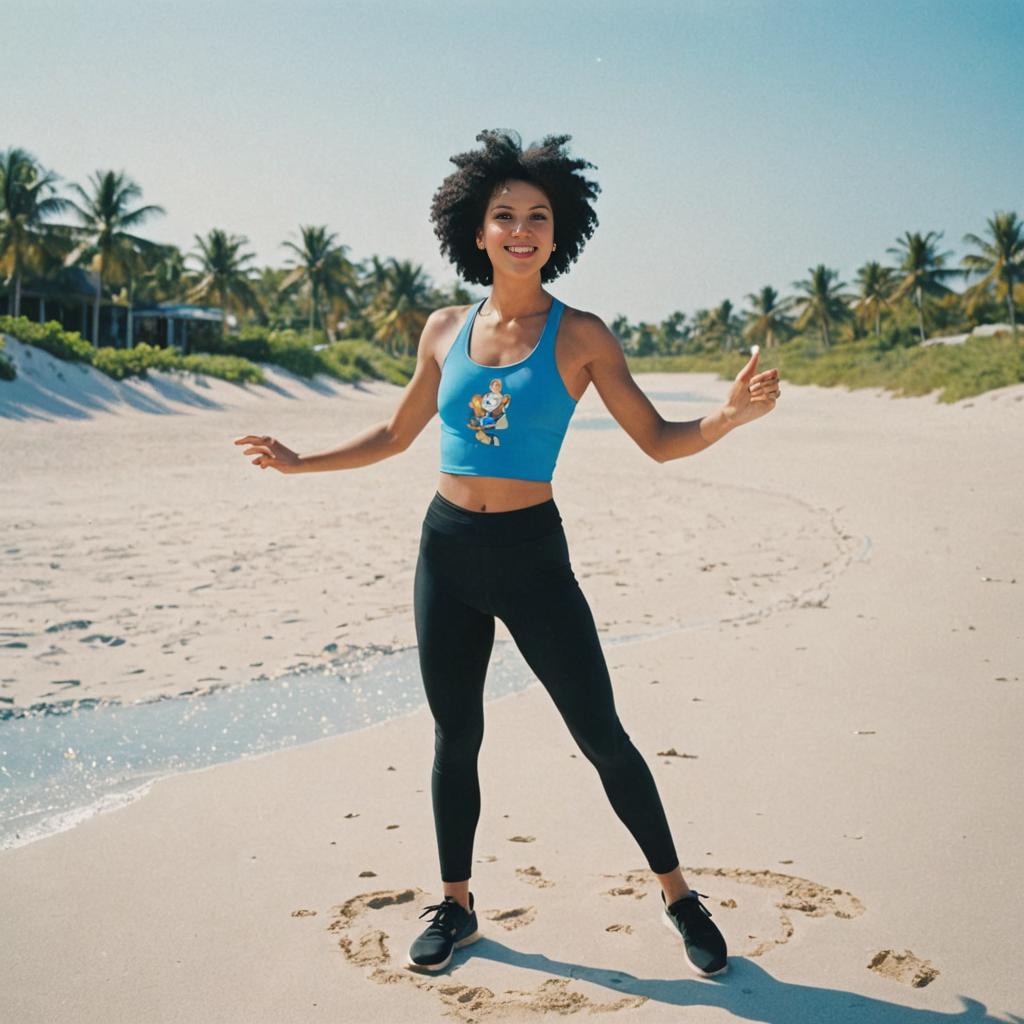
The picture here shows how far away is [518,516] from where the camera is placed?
272 centimetres

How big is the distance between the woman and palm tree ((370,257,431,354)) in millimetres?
71318

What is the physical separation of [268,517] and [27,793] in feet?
22.1

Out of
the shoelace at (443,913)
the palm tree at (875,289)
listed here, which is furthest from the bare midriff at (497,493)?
the palm tree at (875,289)

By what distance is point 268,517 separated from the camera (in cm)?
1073

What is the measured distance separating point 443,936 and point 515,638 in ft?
2.52

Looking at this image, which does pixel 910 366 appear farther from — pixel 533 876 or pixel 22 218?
pixel 533 876

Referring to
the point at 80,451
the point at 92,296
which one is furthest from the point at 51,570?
the point at 92,296

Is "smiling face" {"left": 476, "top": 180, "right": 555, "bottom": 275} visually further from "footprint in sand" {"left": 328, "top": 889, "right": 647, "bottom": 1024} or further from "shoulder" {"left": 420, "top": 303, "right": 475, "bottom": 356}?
"footprint in sand" {"left": 328, "top": 889, "right": 647, "bottom": 1024}

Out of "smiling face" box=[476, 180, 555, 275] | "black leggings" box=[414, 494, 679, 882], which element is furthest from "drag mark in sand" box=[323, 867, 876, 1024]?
"smiling face" box=[476, 180, 555, 275]

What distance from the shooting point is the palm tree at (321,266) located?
6800cm

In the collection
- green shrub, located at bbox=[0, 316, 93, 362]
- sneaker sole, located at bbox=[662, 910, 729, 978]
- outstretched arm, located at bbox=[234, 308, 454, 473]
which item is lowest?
sneaker sole, located at bbox=[662, 910, 729, 978]

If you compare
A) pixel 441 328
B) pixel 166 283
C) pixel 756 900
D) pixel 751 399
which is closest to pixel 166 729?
pixel 441 328

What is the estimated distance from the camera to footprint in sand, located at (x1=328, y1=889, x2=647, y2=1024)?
254 centimetres

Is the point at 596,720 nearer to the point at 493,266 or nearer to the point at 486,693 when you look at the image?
the point at 493,266
